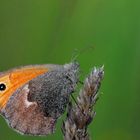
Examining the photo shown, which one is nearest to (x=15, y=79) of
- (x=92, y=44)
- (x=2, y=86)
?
(x=2, y=86)

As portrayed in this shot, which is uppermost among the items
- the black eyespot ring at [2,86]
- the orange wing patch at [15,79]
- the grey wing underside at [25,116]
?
the orange wing patch at [15,79]

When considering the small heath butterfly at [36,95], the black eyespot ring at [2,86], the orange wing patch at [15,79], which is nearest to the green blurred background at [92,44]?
the small heath butterfly at [36,95]

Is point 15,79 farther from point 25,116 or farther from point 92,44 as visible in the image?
point 92,44

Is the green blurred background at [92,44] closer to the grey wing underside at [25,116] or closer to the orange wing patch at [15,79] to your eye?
the grey wing underside at [25,116]

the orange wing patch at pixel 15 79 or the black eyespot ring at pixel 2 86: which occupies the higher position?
the orange wing patch at pixel 15 79

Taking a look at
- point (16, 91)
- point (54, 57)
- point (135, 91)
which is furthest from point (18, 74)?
point (135, 91)

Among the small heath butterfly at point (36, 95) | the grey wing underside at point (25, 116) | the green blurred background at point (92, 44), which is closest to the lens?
the grey wing underside at point (25, 116)

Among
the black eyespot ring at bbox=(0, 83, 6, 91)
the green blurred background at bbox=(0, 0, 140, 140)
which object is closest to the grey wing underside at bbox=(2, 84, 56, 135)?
the black eyespot ring at bbox=(0, 83, 6, 91)
